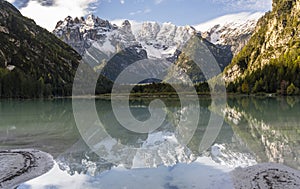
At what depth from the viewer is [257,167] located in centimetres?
1644

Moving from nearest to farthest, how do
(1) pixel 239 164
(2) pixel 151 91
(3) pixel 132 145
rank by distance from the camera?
(1) pixel 239 164 < (3) pixel 132 145 < (2) pixel 151 91

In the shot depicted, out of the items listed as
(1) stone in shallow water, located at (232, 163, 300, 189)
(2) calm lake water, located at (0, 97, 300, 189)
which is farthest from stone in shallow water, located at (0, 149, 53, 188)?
(1) stone in shallow water, located at (232, 163, 300, 189)

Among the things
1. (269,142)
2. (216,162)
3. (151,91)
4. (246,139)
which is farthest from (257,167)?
(151,91)

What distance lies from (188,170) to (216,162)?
253cm

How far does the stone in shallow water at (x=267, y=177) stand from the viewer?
13.5m

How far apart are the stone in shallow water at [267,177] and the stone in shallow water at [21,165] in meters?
10.2

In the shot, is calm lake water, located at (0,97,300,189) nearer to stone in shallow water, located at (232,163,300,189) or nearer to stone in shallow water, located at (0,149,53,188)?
stone in shallow water, located at (0,149,53,188)

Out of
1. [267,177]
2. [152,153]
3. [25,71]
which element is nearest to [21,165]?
[152,153]

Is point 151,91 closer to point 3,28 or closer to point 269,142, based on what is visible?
point 3,28

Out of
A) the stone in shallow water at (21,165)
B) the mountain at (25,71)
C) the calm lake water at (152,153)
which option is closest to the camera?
the stone in shallow water at (21,165)

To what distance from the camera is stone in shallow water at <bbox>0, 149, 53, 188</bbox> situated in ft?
48.8

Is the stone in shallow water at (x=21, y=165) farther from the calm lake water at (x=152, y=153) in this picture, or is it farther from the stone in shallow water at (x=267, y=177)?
the stone in shallow water at (x=267, y=177)

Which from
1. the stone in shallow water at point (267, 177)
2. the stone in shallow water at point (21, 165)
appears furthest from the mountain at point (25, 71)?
the stone in shallow water at point (267, 177)

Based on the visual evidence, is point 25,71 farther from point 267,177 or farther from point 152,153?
point 267,177
